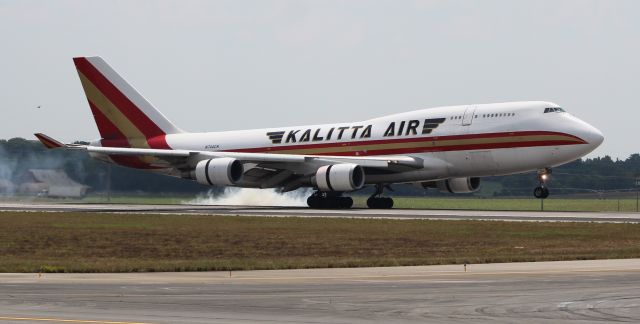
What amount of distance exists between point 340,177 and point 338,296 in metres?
41.5

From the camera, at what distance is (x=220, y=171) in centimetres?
6262

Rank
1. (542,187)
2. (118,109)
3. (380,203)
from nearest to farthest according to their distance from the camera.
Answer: (542,187)
(380,203)
(118,109)

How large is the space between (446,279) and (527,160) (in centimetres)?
3712

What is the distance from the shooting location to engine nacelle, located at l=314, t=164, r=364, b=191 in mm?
60406

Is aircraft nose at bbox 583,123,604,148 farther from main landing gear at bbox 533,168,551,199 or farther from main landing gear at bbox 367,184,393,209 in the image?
main landing gear at bbox 367,184,393,209

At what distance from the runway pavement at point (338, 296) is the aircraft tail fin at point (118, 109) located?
49595 millimetres

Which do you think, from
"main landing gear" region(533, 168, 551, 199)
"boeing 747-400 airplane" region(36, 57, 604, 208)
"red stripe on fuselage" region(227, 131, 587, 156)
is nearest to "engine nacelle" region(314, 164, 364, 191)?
"boeing 747-400 airplane" region(36, 57, 604, 208)

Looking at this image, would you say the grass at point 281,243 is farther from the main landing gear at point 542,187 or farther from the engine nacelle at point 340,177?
the engine nacelle at point 340,177

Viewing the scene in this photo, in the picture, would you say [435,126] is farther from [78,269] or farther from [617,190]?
[617,190]

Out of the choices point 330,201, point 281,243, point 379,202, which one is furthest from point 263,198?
point 281,243

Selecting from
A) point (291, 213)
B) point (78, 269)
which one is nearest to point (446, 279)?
point (78, 269)

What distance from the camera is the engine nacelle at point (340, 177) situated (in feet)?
198

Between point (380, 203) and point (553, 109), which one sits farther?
point (380, 203)

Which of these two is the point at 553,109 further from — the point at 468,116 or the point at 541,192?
the point at 541,192
